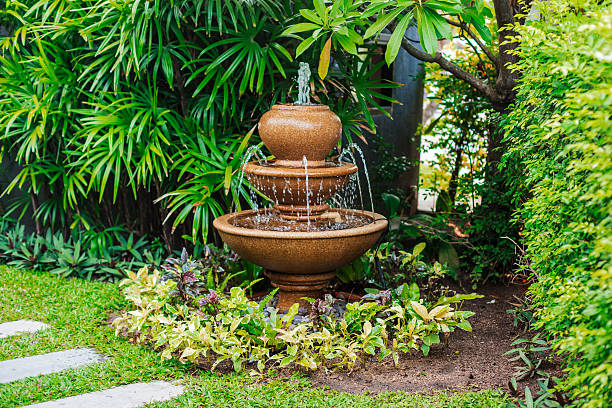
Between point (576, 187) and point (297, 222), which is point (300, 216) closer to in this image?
point (297, 222)

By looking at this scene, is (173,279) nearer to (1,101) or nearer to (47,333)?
(47,333)

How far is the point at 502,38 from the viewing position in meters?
4.18

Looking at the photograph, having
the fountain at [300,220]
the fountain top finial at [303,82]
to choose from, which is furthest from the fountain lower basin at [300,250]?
the fountain top finial at [303,82]

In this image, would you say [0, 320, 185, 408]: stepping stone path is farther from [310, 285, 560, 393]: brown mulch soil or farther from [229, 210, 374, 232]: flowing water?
[229, 210, 374, 232]: flowing water

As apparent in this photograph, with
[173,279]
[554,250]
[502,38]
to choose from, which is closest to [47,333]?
[173,279]

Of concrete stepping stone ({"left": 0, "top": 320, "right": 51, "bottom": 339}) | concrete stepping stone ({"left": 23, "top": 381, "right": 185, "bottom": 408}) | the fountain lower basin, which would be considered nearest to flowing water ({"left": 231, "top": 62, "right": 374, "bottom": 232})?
the fountain lower basin

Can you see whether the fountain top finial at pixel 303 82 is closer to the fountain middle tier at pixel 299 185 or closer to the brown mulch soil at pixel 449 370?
the fountain middle tier at pixel 299 185

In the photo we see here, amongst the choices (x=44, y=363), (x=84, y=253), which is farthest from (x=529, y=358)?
(x=84, y=253)

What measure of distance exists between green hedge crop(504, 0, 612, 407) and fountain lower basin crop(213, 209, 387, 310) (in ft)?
3.27

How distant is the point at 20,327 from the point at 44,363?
698mm

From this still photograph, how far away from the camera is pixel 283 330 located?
2.97m

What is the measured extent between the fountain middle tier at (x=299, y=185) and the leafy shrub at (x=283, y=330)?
2.09 ft

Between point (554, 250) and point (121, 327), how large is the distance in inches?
99.3

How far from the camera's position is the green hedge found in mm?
1676
